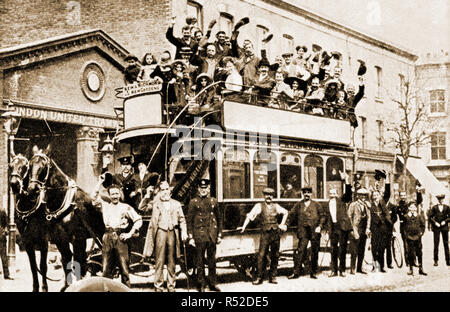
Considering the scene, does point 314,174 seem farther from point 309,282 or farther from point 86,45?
point 86,45

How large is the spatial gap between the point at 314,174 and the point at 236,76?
9.05 ft

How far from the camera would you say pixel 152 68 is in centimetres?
1110

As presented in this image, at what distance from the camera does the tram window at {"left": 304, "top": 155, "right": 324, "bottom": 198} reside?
1199 cm

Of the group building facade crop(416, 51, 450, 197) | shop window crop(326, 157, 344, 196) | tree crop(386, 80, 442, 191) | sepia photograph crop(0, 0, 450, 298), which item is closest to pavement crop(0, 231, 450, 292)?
sepia photograph crop(0, 0, 450, 298)

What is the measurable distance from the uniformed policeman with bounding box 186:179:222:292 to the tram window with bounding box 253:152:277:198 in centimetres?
161

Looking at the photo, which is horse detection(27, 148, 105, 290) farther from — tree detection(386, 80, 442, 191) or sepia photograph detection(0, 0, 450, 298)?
tree detection(386, 80, 442, 191)

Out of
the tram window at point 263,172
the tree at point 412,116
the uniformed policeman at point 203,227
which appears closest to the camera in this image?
the uniformed policeman at point 203,227

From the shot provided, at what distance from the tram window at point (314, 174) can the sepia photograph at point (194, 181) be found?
0.04 metres

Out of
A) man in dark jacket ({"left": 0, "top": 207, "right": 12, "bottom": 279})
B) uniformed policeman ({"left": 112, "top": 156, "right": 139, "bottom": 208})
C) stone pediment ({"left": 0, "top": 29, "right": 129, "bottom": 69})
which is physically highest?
stone pediment ({"left": 0, "top": 29, "right": 129, "bottom": 69})

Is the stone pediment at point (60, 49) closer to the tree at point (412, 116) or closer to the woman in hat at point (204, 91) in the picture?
the woman in hat at point (204, 91)

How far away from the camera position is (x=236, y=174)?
10383 millimetres

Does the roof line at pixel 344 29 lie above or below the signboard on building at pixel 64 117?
above

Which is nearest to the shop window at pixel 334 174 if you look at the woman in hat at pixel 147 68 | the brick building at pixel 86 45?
the woman in hat at pixel 147 68

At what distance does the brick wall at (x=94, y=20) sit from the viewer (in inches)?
709
